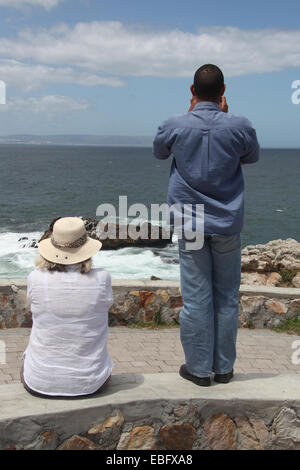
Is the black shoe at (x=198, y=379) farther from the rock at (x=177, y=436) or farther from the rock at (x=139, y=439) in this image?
the rock at (x=139, y=439)

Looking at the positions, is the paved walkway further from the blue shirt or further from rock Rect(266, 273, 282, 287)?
rock Rect(266, 273, 282, 287)

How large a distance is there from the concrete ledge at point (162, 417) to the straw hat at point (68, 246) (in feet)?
2.54

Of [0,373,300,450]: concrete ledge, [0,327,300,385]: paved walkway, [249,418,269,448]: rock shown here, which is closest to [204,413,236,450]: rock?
[0,373,300,450]: concrete ledge

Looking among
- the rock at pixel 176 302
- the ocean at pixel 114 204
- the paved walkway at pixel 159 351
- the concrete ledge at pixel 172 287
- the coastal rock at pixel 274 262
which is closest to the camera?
the paved walkway at pixel 159 351

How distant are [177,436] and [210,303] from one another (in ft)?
2.63

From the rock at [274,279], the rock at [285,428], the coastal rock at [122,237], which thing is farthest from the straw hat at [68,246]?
the coastal rock at [122,237]

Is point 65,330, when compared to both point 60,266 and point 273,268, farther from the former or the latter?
point 273,268

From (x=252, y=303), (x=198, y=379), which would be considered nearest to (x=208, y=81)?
(x=198, y=379)

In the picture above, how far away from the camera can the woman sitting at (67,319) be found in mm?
3064

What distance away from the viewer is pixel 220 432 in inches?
123

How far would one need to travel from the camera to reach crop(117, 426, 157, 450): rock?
2980mm

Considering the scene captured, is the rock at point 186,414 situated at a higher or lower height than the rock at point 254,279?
higher

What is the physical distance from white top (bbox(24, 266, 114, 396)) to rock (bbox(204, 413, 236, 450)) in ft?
2.17
